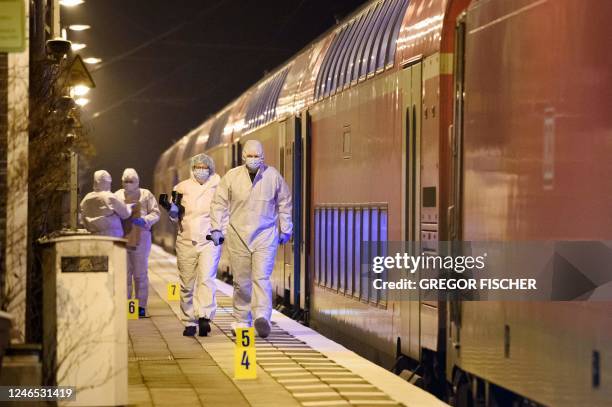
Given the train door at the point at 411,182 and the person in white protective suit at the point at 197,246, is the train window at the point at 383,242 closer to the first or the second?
the train door at the point at 411,182

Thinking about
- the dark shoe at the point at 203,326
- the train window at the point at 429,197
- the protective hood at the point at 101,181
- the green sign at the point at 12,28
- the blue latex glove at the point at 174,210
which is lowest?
the dark shoe at the point at 203,326

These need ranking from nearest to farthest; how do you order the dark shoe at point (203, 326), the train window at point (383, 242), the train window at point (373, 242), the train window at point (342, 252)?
1. the train window at point (383, 242)
2. the train window at point (373, 242)
3. the train window at point (342, 252)
4. the dark shoe at point (203, 326)

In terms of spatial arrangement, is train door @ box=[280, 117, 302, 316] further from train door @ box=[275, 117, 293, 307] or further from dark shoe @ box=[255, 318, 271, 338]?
dark shoe @ box=[255, 318, 271, 338]

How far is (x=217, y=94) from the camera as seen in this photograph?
66.8m

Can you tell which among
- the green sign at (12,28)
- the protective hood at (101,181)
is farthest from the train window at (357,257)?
the green sign at (12,28)

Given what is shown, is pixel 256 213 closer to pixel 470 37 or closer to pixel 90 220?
pixel 90 220

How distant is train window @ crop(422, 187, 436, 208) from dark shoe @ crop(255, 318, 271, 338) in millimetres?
3981

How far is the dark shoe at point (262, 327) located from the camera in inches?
567

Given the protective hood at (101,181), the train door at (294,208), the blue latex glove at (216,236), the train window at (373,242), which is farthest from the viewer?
the train door at (294,208)

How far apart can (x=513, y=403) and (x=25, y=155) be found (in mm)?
3427

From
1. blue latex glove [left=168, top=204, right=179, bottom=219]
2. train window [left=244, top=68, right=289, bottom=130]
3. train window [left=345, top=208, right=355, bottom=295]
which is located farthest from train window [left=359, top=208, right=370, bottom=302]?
train window [left=244, top=68, right=289, bottom=130]

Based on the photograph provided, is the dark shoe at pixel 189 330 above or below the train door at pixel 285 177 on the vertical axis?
below

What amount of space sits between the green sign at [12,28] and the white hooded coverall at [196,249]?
7138 millimetres

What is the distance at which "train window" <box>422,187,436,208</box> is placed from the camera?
413 inches
